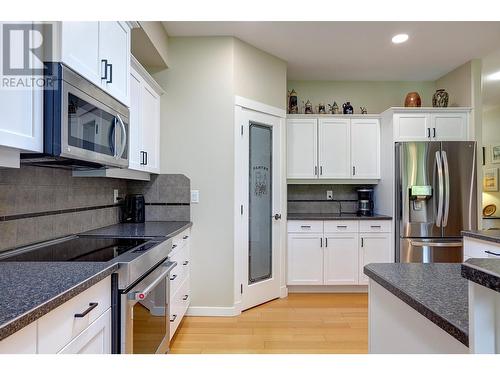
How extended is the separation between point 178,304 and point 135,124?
1.44 metres

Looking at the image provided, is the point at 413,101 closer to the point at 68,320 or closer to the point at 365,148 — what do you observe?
the point at 365,148

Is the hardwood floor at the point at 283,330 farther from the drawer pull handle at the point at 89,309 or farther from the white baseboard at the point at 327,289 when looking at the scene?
the drawer pull handle at the point at 89,309

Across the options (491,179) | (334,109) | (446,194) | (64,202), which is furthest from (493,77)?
(64,202)

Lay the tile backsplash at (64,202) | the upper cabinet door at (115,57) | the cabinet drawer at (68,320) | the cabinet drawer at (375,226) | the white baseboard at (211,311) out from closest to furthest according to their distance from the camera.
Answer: the cabinet drawer at (68,320) < the tile backsplash at (64,202) < the upper cabinet door at (115,57) < the white baseboard at (211,311) < the cabinet drawer at (375,226)

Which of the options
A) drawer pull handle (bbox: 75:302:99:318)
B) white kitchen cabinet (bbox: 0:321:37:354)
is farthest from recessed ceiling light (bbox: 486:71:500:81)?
white kitchen cabinet (bbox: 0:321:37:354)

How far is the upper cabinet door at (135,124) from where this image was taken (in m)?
2.47

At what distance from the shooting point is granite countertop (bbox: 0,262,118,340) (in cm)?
85

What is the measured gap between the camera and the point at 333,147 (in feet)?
13.8

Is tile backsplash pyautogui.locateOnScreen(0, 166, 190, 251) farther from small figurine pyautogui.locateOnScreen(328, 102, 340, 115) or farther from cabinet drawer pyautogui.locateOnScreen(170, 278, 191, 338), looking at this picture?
small figurine pyautogui.locateOnScreen(328, 102, 340, 115)

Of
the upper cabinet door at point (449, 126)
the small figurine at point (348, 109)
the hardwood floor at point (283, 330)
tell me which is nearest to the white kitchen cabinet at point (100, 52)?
the hardwood floor at point (283, 330)

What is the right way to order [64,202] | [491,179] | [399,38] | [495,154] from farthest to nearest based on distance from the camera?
1. [491,179]
2. [495,154]
3. [399,38]
4. [64,202]

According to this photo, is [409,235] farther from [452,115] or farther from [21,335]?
[21,335]

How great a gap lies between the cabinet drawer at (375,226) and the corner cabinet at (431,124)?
0.99 m
